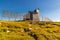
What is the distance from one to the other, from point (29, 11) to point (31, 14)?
124 inches

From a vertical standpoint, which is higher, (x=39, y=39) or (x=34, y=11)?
(x=34, y=11)

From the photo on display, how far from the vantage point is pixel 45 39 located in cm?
3756

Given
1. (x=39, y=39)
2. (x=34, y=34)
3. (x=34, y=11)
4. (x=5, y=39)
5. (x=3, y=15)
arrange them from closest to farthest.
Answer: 1. (x=5, y=39)
2. (x=39, y=39)
3. (x=34, y=34)
4. (x=34, y=11)
5. (x=3, y=15)

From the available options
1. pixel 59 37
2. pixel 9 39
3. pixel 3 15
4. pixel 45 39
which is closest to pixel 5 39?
pixel 9 39

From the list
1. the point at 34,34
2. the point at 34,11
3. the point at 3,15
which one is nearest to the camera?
the point at 34,34

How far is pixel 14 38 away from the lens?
34125mm

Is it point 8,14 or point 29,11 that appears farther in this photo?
point 8,14

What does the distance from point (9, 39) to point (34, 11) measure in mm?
56946

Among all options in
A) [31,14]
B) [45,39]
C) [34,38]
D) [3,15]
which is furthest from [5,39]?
[3,15]

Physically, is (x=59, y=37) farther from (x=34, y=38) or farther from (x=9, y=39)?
(x=9, y=39)

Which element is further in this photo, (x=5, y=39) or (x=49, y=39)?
(x=49, y=39)

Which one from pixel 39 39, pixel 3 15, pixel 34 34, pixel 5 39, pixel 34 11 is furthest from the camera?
pixel 3 15

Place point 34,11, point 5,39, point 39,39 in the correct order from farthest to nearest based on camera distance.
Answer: point 34,11 < point 39,39 < point 5,39

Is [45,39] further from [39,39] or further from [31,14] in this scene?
[31,14]
